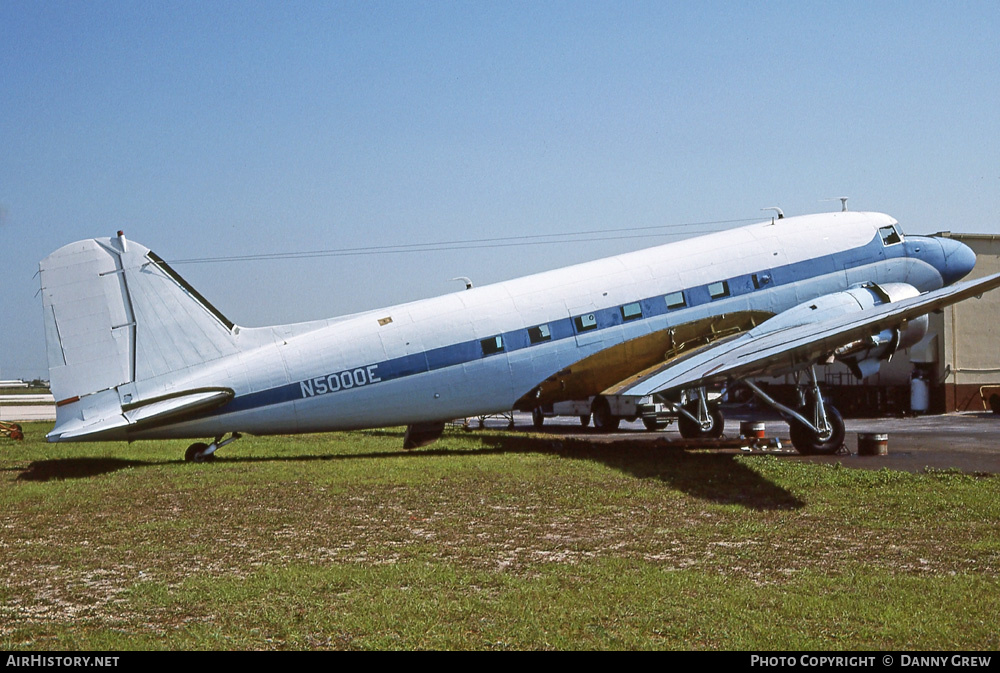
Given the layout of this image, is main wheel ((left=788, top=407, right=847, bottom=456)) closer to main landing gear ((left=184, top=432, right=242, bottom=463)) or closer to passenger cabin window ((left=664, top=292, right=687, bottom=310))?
passenger cabin window ((left=664, top=292, right=687, bottom=310))

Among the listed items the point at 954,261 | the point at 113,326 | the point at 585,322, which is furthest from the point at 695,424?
the point at 113,326

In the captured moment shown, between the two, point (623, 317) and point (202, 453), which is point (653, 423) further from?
point (202, 453)

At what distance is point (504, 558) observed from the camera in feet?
35.4

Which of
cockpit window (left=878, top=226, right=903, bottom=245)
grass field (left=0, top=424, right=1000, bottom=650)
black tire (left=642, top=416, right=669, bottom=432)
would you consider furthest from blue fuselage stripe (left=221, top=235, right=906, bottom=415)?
black tire (left=642, top=416, right=669, bottom=432)

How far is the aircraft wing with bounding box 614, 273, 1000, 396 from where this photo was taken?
1888 cm

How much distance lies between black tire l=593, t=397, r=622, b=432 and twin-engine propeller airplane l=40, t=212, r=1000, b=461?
9790mm

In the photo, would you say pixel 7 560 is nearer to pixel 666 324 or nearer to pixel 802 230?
pixel 666 324

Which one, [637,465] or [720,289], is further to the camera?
[720,289]

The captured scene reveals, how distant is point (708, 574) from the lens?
970 cm

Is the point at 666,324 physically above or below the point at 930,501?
above

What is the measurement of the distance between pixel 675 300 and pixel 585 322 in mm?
2606

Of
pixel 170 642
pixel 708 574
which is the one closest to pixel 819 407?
pixel 708 574

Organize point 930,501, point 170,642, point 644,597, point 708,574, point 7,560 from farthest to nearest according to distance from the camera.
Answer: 1. point 930,501
2. point 7,560
3. point 708,574
4. point 644,597
5. point 170,642

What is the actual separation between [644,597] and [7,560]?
8.13 m
